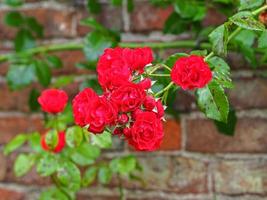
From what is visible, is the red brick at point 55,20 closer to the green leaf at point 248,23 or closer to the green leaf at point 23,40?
the green leaf at point 23,40

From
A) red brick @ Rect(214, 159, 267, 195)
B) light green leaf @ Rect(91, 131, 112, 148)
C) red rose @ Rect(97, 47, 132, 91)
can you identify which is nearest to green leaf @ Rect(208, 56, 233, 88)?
red rose @ Rect(97, 47, 132, 91)

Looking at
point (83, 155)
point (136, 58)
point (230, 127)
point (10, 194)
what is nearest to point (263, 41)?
point (136, 58)

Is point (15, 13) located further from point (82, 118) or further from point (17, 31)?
point (82, 118)

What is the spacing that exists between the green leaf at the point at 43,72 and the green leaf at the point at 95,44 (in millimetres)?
118

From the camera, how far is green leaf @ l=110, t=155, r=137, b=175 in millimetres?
958

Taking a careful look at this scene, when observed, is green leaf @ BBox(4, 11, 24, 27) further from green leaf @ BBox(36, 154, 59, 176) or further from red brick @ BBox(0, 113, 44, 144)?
green leaf @ BBox(36, 154, 59, 176)

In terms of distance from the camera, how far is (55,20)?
1.13 metres

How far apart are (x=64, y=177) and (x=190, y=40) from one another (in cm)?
36

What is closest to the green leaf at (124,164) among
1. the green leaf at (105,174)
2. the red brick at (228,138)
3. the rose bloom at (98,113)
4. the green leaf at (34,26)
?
the green leaf at (105,174)

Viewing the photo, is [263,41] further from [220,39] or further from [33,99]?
[33,99]

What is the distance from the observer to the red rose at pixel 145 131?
536 millimetres

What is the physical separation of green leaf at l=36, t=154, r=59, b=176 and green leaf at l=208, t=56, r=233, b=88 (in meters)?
0.32

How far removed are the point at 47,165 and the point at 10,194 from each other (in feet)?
1.11

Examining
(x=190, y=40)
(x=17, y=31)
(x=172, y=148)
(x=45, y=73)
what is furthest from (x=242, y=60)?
(x=17, y=31)
